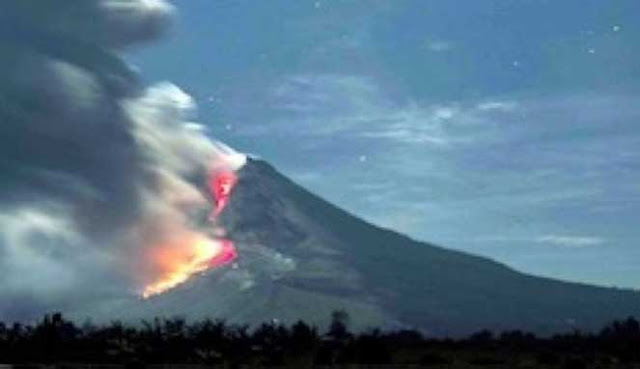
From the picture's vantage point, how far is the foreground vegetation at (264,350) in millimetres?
142750

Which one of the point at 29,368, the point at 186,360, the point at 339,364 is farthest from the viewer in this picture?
the point at 186,360

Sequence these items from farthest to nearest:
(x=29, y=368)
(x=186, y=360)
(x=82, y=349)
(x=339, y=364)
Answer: (x=82, y=349) < (x=186, y=360) < (x=339, y=364) < (x=29, y=368)

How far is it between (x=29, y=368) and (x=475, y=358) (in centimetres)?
6443

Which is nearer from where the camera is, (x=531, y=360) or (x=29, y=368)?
(x=29, y=368)

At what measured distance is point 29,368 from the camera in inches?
4584

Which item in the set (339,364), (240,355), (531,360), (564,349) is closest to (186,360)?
(240,355)

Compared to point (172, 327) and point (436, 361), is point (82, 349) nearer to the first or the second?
point (172, 327)

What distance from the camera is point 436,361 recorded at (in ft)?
467

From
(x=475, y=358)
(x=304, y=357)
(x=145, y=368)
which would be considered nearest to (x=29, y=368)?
(x=145, y=368)

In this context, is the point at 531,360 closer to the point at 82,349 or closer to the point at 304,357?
the point at 304,357

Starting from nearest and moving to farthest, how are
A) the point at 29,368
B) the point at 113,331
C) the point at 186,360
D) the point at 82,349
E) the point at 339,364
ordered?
the point at 29,368
the point at 339,364
the point at 186,360
the point at 82,349
the point at 113,331

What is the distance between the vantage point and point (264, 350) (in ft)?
539

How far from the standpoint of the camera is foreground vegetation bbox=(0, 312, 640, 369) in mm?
142750

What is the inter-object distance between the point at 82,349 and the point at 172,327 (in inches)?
1115
